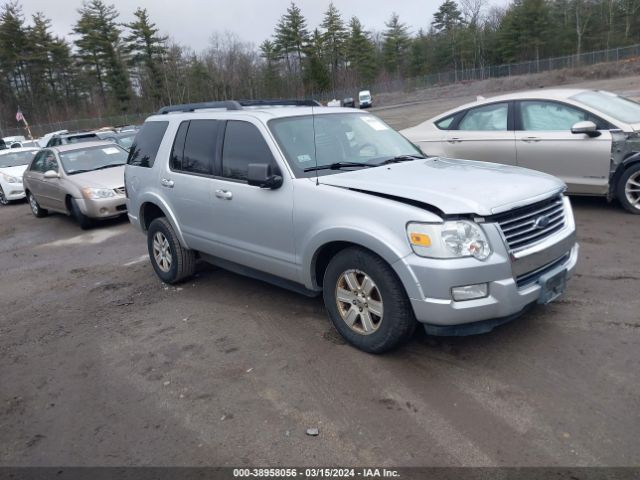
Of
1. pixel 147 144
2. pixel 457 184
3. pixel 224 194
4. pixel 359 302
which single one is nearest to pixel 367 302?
pixel 359 302

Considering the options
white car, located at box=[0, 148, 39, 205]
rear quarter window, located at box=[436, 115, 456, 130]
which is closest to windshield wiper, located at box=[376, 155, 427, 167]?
rear quarter window, located at box=[436, 115, 456, 130]

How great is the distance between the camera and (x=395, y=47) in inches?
3489

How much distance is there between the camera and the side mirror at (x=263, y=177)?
4.25m

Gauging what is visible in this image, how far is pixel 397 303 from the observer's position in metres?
3.67

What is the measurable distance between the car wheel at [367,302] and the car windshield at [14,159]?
49.1ft

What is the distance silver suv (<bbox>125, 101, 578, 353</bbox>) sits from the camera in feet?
11.5

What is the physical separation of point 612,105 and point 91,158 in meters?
9.61

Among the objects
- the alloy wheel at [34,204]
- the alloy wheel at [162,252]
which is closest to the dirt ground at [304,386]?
the alloy wheel at [162,252]

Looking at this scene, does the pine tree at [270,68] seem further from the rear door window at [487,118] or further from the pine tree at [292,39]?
the rear door window at [487,118]

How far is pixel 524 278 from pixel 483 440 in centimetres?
121

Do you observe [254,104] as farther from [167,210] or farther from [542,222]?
[542,222]

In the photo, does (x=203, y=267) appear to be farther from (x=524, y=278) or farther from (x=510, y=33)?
(x=510, y=33)

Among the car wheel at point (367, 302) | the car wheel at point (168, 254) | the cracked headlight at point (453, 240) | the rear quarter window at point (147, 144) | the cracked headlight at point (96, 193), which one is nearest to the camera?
the cracked headlight at point (453, 240)

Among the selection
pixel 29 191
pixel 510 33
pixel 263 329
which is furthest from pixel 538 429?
pixel 510 33
